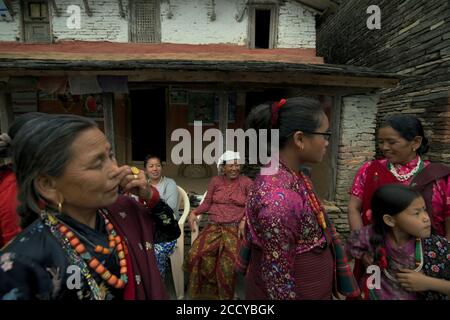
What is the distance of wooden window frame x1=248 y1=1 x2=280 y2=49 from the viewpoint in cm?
734

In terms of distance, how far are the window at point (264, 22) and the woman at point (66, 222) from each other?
721 cm

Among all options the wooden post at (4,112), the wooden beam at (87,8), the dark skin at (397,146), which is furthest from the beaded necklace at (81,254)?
the wooden beam at (87,8)

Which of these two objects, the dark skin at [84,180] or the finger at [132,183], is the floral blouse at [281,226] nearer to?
the finger at [132,183]

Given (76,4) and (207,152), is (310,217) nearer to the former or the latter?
(207,152)

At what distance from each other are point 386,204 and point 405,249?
0.32m

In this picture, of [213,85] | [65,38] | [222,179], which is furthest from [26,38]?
[222,179]

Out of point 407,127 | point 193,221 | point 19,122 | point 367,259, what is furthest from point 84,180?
point 193,221

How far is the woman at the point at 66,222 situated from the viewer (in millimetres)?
968

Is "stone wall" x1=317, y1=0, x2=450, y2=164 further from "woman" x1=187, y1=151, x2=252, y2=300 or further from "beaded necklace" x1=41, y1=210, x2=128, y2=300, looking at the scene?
"beaded necklace" x1=41, y1=210, x2=128, y2=300

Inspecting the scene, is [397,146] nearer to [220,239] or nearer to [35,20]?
[220,239]

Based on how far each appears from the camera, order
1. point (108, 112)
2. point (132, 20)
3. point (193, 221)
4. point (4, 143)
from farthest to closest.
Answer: point (132, 20), point (108, 112), point (193, 221), point (4, 143)

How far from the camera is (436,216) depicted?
2.07 meters

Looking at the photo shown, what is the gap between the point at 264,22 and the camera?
7.75 meters

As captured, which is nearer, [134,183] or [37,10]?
[134,183]
